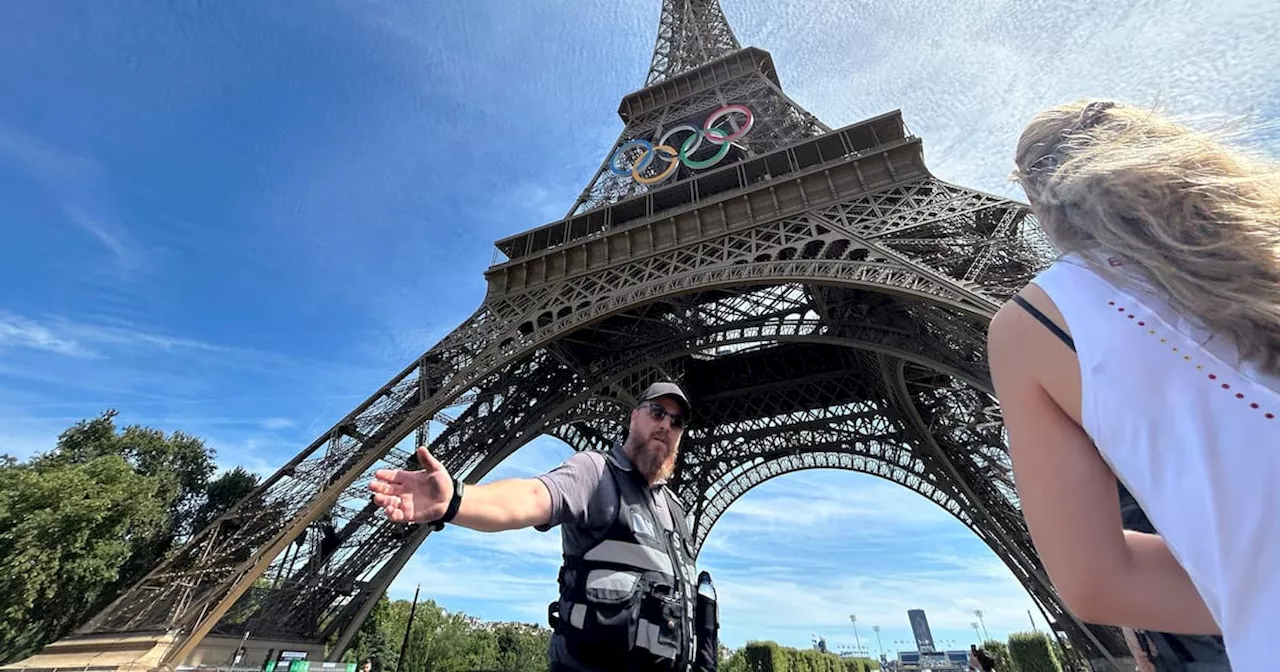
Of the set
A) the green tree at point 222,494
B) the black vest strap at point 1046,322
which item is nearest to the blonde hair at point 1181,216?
the black vest strap at point 1046,322

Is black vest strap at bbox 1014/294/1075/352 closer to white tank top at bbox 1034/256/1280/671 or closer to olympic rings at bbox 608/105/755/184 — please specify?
white tank top at bbox 1034/256/1280/671

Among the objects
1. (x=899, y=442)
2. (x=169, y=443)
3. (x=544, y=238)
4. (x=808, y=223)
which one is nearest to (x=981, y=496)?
(x=899, y=442)

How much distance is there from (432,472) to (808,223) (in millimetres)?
11211

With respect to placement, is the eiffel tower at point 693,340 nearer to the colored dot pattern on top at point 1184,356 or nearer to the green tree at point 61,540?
the green tree at point 61,540

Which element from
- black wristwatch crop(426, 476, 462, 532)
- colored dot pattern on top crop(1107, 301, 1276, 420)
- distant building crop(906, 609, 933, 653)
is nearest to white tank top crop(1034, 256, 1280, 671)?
colored dot pattern on top crop(1107, 301, 1276, 420)

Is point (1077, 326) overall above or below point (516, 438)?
below

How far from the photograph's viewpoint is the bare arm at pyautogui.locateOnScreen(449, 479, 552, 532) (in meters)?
1.37

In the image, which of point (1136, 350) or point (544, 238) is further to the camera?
point (544, 238)

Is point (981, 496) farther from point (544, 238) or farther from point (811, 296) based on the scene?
point (544, 238)

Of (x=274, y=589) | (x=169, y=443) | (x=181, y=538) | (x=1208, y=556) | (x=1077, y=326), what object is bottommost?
(x=1208, y=556)

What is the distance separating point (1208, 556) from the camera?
2.31ft

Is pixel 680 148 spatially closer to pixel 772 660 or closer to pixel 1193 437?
pixel 1193 437

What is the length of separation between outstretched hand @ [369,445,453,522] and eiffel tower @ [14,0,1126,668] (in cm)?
823

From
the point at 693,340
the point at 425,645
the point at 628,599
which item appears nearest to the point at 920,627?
the point at 425,645
